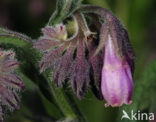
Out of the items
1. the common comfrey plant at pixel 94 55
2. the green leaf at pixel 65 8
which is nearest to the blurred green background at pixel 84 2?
the common comfrey plant at pixel 94 55

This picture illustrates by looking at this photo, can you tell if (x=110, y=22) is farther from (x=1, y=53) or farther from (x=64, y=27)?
(x=1, y=53)

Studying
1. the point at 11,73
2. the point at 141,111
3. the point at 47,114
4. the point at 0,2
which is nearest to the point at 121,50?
the point at 11,73

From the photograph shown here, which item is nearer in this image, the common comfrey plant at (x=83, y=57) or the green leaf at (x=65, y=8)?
the common comfrey plant at (x=83, y=57)

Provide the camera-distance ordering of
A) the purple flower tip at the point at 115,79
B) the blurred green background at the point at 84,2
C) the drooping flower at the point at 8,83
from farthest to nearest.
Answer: the blurred green background at the point at 84,2
the drooping flower at the point at 8,83
the purple flower tip at the point at 115,79

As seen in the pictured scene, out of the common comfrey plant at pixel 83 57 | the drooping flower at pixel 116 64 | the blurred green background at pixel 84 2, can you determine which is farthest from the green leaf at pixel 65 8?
the blurred green background at pixel 84 2

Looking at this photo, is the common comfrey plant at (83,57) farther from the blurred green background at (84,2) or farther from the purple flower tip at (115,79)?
A: the blurred green background at (84,2)

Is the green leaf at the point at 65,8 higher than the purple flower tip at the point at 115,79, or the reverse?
the green leaf at the point at 65,8

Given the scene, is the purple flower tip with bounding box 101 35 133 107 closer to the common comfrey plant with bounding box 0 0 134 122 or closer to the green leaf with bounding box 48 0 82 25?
the common comfrey plant with bounding box 0 0 134 122

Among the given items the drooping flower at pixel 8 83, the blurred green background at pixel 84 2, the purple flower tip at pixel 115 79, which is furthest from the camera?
the blurred green background at pixel 84 2
